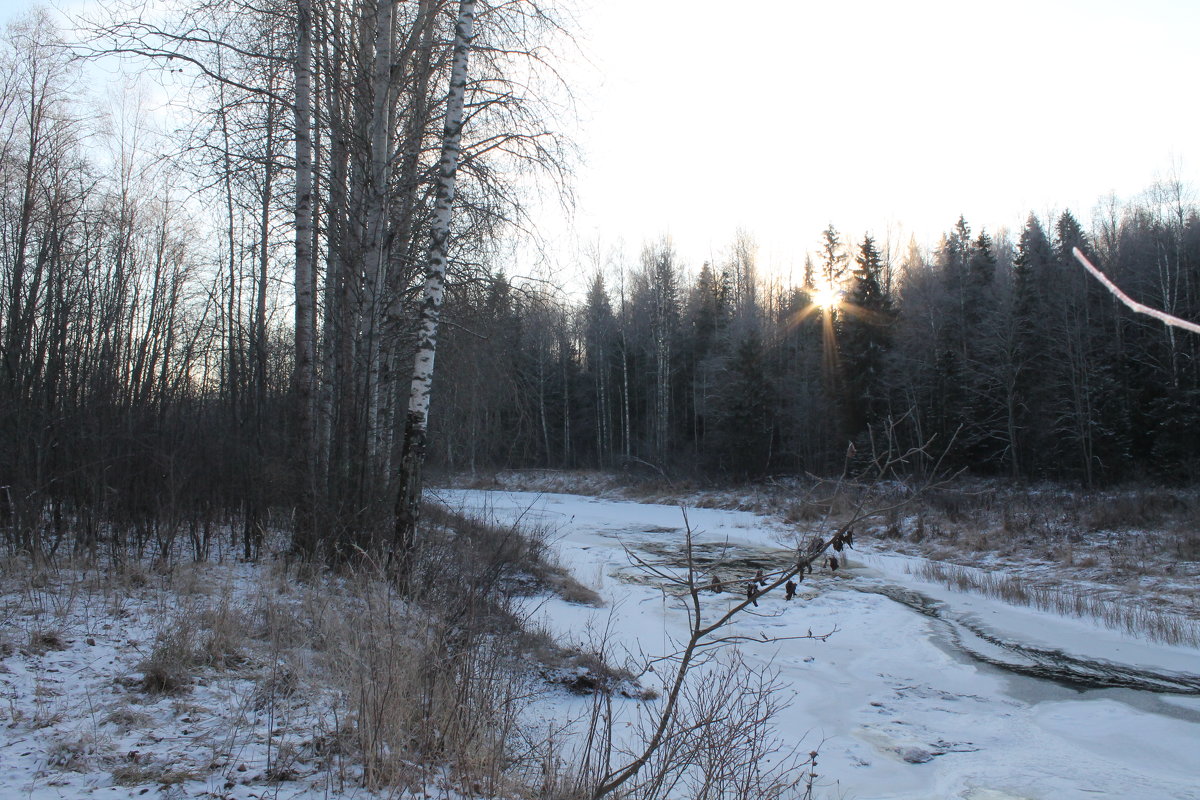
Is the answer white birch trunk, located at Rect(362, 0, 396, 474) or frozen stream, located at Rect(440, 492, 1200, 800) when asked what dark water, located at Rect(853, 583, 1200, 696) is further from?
white birch trunk, located at Rect(362, 0, 396, 474)

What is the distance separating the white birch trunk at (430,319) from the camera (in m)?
6.75

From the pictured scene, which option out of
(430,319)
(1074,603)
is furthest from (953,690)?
(430,319)

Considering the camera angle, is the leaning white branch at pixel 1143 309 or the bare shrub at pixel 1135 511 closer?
the leaning white branch at pixel 1143 309

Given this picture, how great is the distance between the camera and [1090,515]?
15555 millimetres

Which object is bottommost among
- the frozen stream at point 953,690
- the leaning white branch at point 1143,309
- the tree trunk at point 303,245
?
the frozen stream at point 953,690

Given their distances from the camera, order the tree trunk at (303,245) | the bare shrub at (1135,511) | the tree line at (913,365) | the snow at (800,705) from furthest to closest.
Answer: the tree line at (913,365), the bare shrub at (1135,511), the tree trunk at (303,245), the snow at (800,705)

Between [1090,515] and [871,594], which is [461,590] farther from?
[1090,515]

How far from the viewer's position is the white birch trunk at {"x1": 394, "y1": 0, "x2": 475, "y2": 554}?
266 inches

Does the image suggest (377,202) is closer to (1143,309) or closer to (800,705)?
(800,705)

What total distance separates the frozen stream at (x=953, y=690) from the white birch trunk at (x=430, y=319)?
1.09 metres

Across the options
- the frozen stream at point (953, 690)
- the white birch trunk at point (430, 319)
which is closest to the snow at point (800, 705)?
the frozen stream at point (953, 690)

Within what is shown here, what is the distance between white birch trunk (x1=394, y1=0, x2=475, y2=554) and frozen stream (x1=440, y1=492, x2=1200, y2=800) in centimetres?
109

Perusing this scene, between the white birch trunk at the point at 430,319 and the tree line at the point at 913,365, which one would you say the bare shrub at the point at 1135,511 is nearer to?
the tree line at the point at 913,365

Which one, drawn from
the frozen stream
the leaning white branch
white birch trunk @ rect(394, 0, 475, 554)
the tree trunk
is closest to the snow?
the frozen stream
